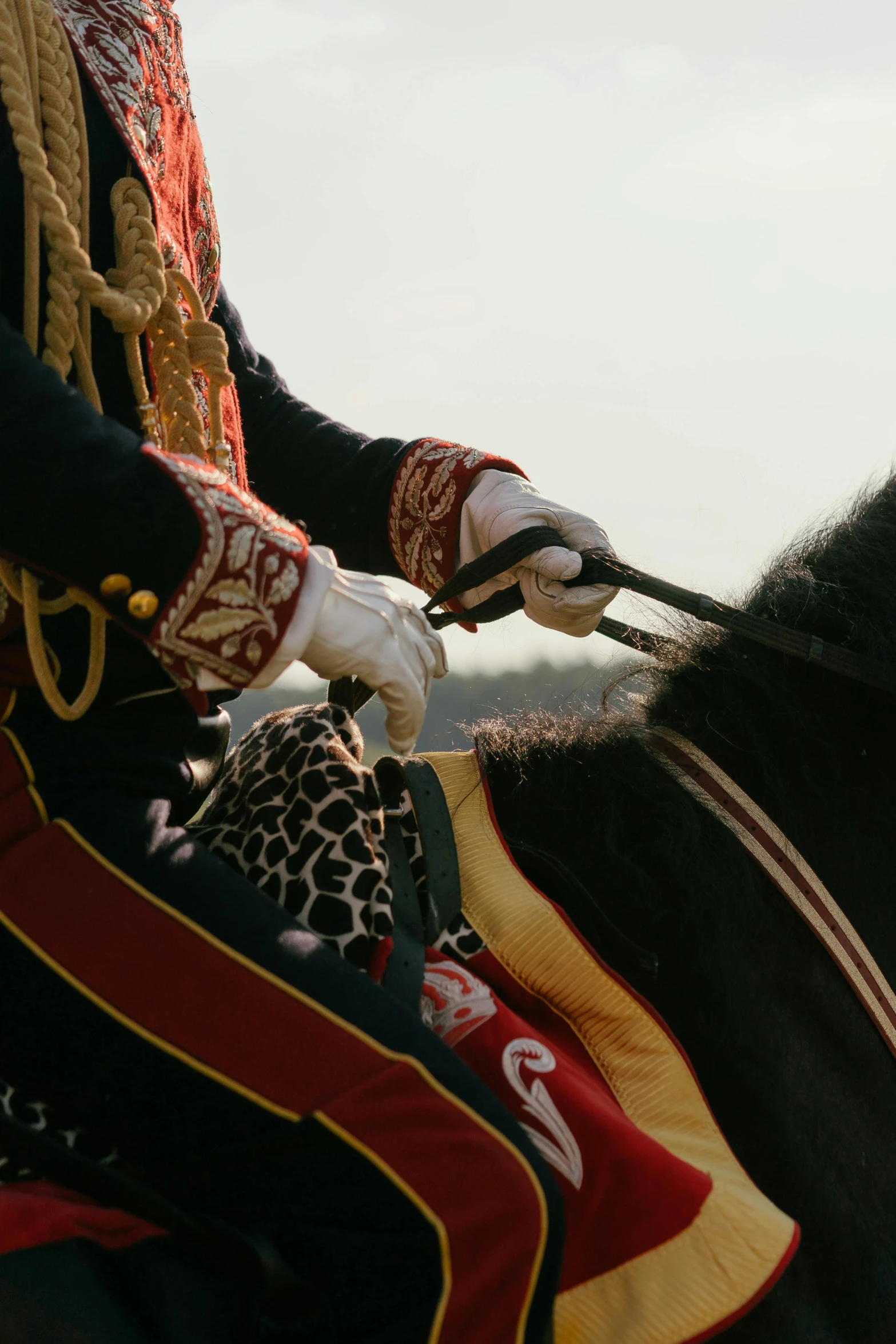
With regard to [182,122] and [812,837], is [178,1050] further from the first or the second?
[182,122]

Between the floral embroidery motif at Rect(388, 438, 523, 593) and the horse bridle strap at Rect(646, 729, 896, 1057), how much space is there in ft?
2.06

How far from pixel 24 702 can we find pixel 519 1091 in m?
0.75

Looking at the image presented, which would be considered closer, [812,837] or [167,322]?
[167,322]

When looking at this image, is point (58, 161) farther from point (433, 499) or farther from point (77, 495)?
point (433, 499)

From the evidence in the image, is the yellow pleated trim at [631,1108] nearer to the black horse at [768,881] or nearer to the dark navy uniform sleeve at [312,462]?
the black horse at [768,881]

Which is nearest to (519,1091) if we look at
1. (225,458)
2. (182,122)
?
(225,458)

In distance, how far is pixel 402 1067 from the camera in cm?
118

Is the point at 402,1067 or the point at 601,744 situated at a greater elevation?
the point at 601,744

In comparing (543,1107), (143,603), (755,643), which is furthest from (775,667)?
(143,603)

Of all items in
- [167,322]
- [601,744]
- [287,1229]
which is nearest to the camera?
[287,1229]

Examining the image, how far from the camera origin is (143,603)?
118cm

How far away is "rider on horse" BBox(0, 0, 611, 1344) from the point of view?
1.15 metres

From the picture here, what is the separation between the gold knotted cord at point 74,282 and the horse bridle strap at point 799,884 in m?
0.88

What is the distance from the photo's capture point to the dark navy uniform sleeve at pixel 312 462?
1.99m
